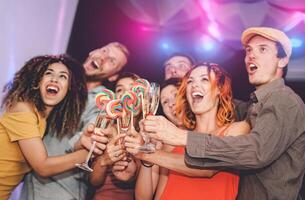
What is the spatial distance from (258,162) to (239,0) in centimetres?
170

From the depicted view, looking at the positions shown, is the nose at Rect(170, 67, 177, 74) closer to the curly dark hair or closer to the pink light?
the pink light

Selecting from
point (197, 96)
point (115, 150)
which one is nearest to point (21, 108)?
point (115, 150)

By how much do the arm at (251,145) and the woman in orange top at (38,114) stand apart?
2.47 ft

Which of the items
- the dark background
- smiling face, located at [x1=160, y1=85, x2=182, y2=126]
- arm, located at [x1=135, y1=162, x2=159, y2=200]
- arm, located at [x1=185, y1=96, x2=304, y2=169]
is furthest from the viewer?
the dark background

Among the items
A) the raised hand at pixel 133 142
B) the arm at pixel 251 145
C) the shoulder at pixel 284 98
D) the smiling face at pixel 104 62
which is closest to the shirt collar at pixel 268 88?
the shoulder at pixel 284 98

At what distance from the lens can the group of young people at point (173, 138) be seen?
164 cm

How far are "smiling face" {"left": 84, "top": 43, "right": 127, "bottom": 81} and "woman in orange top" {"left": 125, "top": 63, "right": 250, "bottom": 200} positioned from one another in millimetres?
1059

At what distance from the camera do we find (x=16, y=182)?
2.17 metres

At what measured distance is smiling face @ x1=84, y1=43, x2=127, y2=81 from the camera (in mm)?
3061

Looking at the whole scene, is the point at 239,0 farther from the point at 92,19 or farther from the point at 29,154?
the point at 29,154

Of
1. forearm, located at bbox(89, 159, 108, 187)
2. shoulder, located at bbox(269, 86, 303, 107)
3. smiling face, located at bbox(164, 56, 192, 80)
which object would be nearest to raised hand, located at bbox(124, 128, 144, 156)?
forearm, located at bbox(89, 159, 108, 187)

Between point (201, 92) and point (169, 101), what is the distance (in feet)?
1.83

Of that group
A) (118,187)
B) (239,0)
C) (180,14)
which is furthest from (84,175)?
(239,0)

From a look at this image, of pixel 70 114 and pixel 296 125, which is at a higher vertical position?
pixel 296 125
